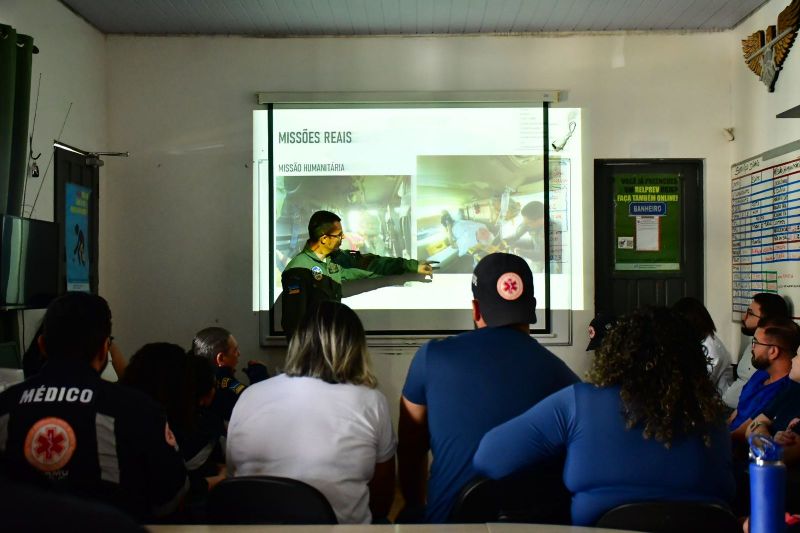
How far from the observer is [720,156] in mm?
5453

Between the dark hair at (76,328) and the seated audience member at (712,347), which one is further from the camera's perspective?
the seated audience member at (712,347)

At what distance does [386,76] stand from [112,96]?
6.18 ft

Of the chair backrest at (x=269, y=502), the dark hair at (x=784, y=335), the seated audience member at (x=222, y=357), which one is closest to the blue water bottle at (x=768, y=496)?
the chair backrest at (x=269, y=502)

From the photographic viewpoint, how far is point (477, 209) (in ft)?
18.1

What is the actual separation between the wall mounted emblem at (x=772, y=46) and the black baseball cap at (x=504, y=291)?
3019mm

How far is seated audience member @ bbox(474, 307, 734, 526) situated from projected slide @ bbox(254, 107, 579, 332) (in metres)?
3.61

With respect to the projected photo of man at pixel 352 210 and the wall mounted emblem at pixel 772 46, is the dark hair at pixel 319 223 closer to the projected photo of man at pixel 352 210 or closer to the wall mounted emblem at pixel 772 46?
the projected photo of man at pixel 352 210

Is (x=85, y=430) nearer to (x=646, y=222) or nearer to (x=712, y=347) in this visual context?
(x=712, y=347)

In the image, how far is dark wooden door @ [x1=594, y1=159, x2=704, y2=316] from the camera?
5516 millimetres

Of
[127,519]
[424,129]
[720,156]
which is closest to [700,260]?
A: [720,156]

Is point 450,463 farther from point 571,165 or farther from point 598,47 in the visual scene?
point 598,47

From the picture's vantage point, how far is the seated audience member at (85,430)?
6.04 ft

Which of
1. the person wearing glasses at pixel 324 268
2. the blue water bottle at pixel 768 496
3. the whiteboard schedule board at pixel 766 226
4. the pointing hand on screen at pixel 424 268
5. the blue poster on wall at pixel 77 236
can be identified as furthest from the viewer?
the pointing hand on screen at pixel 424 268

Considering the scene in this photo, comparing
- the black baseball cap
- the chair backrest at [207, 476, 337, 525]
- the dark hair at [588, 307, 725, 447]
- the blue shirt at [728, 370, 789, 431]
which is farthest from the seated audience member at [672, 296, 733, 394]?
the chair backrest at [207, 476, 337, 525]
